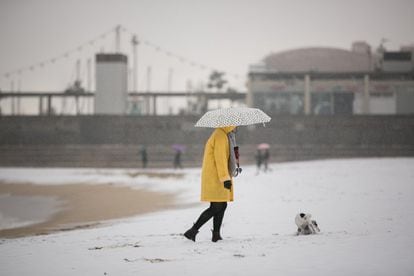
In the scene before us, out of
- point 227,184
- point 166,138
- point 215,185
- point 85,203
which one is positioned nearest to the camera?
point 227,184

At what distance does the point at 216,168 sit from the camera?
8.48 meters

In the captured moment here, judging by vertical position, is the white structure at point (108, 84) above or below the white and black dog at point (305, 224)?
above

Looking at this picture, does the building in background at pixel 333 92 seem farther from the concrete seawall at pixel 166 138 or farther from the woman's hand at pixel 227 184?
the woman's hand at pixel 227 184

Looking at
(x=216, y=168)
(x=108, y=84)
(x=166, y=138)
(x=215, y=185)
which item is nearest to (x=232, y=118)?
(x=216, y=168)

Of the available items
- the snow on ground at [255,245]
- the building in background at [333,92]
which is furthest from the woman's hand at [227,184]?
the building in background at [333,92]

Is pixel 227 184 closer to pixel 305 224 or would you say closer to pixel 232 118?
pixel 232 118

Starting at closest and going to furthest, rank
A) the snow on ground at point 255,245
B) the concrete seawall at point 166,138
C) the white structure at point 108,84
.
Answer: the snow on ground at point 255,245 < the concrete seawall at point 166,138 < the white structure at point 108,84

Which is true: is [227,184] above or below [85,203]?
above

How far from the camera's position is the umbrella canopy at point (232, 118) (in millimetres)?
8492

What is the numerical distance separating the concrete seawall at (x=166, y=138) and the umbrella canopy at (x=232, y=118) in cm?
3221

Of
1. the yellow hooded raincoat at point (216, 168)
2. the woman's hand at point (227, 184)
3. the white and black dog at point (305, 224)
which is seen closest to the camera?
the woman's hand at point (227, 184)

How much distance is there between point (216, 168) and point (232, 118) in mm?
715

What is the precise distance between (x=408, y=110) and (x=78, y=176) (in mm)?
29034

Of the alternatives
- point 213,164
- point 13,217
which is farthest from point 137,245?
point 13,217
